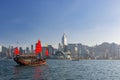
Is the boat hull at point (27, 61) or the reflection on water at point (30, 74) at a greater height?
the boat hull at point (27, 61)

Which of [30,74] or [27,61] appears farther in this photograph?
[27,61]

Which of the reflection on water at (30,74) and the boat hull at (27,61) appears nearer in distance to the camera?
the reflection on water at (30,74)

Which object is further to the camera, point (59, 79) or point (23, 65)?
point (23, 65)

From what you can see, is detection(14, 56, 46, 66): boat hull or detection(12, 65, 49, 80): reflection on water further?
detection(14, 56, 46, 66): boat hull

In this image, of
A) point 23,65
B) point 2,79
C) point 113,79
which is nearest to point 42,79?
point 2,79

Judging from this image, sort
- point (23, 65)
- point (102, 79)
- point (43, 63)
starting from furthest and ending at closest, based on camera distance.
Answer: point (43, 63) < point (23, 65) < point (102, 79)

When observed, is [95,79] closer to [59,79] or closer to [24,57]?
[59,79]

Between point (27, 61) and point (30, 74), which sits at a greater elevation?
point (27, 61)

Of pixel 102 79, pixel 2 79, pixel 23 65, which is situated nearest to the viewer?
pixel 2 79

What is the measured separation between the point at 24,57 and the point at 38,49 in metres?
19.0

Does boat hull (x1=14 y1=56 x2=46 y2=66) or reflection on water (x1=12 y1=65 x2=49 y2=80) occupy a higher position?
boat hull (x1=14 y1=56 x2=46 y2=66)

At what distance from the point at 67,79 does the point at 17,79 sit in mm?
13270

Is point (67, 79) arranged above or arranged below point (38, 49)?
below

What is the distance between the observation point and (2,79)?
2345 inches
